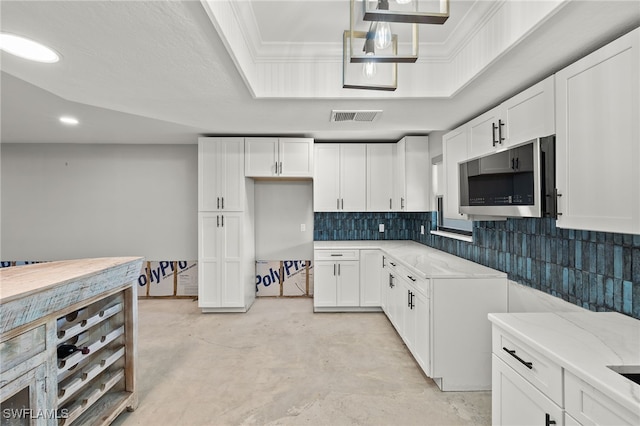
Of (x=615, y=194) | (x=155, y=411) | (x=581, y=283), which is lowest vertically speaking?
(x=155, y=411)

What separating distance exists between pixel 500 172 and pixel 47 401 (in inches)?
109

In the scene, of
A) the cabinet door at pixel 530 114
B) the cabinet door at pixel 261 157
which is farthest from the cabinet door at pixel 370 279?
the cabinet door at pixel 530 114

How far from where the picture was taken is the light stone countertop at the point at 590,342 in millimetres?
968

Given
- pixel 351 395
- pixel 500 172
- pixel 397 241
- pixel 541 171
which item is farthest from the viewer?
pixel 397 241

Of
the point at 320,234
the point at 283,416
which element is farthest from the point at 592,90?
the point at 320,234

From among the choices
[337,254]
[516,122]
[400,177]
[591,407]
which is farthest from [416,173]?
[591,407]

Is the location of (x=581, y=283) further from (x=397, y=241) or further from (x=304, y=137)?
(x=304, y=137)

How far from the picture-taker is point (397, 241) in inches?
180

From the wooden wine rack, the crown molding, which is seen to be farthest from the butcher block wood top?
the crown molding

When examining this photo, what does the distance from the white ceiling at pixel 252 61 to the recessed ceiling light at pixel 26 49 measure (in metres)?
0.06

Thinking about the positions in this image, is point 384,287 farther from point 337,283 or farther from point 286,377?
point 286,377

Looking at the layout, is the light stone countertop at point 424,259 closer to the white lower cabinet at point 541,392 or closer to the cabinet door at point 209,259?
the white lower cabinet at point 541,392

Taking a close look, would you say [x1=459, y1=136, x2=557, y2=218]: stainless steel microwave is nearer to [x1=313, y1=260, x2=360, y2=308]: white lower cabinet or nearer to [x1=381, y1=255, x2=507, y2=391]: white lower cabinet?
[x1=381, y1=255, x2=507, y2=391]: white lower cabinet

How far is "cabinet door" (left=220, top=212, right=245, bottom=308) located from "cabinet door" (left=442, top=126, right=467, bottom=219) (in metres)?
2.52
